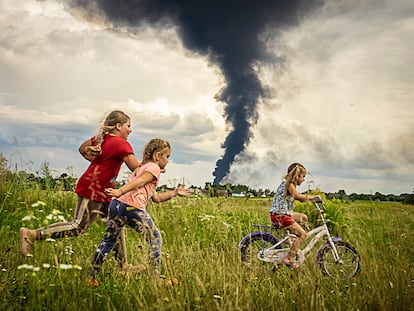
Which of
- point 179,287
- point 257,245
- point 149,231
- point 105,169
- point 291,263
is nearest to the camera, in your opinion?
point 179,287

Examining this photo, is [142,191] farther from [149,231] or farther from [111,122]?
[111,122]

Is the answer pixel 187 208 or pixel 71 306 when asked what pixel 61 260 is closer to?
pixel 71 306

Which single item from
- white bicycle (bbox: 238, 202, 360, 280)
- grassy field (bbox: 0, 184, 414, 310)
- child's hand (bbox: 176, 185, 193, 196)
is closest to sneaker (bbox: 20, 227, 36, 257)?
grassy field (bbox: 0, 184, 414, 310)

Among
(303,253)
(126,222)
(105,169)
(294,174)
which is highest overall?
(294,174)

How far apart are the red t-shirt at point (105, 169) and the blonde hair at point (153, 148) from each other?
0.20m

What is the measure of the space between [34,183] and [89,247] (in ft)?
10.6

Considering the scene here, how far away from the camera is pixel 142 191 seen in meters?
4.98

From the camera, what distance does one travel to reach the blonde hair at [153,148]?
5.19 metres

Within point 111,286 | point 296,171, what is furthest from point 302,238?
point 111,286

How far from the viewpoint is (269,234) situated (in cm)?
659

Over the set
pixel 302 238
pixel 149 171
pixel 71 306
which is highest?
pixel 149 171

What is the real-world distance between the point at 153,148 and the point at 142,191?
515 mm

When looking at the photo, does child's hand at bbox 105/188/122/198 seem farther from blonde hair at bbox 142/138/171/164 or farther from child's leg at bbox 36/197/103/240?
blonde hair at bbox 142/138/171/164

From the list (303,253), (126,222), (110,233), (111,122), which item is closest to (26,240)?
(110,233)
